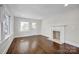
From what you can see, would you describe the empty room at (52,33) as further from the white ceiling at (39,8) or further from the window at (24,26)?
the window at (24,26)

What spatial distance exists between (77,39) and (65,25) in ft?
3.45

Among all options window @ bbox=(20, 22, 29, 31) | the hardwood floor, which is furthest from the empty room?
window @ bbox=(20, 22, 29, 31)

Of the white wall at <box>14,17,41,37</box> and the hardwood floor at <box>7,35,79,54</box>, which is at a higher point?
the white wall at <box>14,17,41,37</box>

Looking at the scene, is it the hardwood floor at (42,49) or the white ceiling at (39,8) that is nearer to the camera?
the hardwood floor at (42,49)

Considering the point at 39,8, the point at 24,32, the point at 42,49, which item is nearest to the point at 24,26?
the point at 24,32

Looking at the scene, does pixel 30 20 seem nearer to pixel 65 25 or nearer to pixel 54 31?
pixel 54 31

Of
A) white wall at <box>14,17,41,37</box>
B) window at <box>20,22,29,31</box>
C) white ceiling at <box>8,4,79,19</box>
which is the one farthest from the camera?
window at <box>20,22,29,31</box>

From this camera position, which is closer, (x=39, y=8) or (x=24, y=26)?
(x=39, y=8)

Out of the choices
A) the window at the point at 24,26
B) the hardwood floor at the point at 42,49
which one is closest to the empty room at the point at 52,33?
the hardwood floor at the point at 42,49

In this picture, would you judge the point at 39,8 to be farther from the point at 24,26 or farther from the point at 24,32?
the point at 24,32

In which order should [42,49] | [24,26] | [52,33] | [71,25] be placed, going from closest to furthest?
[42,49], [71,25], [52,33], [24,26]

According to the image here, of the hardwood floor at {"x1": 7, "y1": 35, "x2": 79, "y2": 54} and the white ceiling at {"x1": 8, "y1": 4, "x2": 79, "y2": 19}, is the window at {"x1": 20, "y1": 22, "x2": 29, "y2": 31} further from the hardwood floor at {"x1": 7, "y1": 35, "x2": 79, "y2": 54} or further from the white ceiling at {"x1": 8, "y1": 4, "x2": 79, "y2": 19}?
the hardwood floor at {"x1": 7, "y1": 35, "x2": 79, "y2": 54}

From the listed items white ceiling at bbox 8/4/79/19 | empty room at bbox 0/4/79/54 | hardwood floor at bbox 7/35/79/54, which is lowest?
hardwood floor at bbox 7/35/79/54
